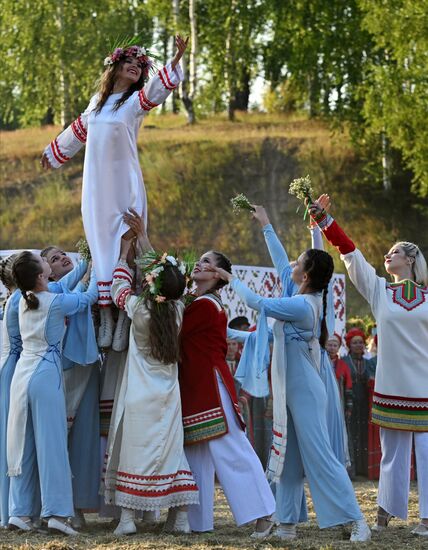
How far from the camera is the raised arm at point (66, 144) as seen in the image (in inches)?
265

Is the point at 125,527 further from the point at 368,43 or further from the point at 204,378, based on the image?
the point at 368,43

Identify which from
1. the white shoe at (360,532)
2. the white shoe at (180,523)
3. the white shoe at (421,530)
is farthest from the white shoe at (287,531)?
the white shoe at (421,530)

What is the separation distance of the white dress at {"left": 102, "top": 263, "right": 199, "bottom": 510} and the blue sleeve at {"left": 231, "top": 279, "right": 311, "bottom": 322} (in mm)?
384

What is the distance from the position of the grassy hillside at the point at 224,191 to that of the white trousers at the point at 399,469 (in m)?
15.2

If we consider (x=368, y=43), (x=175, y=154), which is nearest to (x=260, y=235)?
(x=175, y=154)

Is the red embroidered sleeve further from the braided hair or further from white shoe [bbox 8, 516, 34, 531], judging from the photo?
white shoe [bbox 8, 516, 34, 531]

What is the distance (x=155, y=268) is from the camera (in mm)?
6039

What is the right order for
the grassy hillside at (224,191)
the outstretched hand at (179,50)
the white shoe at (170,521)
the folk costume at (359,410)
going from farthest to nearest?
the grassy hillside at (224,191) → the folk costume at (359,410) → the white shoe at (170,521) → the outstretched hand at (179,50)

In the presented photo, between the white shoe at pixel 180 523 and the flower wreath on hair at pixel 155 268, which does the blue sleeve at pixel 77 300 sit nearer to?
the flower wreath on hair at pixel 155 268

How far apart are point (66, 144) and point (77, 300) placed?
3.73 ft

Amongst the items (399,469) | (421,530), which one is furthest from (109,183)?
(421,530)

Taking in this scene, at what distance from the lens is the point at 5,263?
661 cm

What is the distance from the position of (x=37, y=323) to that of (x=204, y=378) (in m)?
1.04

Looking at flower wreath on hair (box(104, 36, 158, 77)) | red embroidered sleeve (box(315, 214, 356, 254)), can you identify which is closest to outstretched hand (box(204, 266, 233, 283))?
red embroidered sleeve (box(315, 214, 356, 254))
